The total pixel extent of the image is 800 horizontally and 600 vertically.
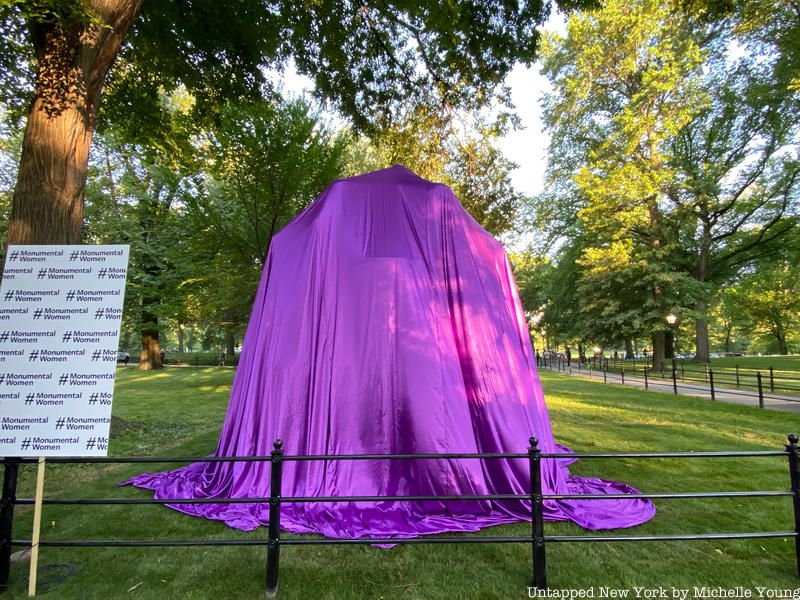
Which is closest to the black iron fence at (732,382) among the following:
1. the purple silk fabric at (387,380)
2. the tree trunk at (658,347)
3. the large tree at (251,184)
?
the tree trunk at (658,347)

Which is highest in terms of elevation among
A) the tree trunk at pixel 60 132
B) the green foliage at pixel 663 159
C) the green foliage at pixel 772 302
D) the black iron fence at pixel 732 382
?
the green foliage at pixel 663 159

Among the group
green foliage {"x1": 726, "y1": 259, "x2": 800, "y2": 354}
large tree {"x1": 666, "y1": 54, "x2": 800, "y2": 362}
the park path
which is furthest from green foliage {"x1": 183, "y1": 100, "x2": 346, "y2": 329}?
green foliage {"x1": 726, "y1": 259, "x2": 800, "y2": 354}

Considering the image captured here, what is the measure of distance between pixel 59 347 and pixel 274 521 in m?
2.29

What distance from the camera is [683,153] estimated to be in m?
29.7

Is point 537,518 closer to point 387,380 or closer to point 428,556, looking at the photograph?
point 428,556

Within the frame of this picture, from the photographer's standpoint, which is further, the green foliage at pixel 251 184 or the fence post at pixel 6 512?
the green foliage at pixel 251 184

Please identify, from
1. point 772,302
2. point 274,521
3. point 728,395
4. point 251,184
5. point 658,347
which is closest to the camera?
point 274,521

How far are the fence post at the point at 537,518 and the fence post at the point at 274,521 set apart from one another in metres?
1.95

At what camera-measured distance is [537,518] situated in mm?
3447

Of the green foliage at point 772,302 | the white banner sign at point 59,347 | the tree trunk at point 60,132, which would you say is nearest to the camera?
the white banner sign at point 59,347

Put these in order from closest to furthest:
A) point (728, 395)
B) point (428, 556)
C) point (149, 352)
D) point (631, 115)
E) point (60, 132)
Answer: point (428, 556) < point (60, 132) < point (728, 395) < point (631, 115) < point (149, 352)

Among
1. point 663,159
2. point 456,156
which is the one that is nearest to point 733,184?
point 663,159

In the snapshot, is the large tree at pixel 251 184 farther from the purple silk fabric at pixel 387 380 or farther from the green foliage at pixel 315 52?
the purple silk fabric at pixel 387 380

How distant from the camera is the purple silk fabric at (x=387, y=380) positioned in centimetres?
512
